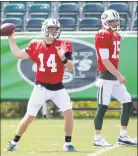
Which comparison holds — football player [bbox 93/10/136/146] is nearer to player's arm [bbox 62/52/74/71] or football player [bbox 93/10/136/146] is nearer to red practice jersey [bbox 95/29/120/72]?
red practice jersey [bbox 95/29/120/72]

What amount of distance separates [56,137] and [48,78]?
6.58 feet

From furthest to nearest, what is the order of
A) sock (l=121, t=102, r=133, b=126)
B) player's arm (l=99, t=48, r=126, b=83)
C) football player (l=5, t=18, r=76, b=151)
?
sock (l=121, t=102, r=133, b=126), player's arm (l=99, t=48, r=126, b=83), football player (l=5, t=18, r=76, b=151)

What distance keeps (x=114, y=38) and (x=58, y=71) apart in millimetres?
953

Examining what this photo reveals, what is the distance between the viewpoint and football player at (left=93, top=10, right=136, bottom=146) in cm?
849

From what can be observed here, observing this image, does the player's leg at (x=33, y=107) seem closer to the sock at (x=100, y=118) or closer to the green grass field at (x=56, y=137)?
the green grass field at (x=56, y=137)

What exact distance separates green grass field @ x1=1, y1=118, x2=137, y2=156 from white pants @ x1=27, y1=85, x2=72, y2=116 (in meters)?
0.48

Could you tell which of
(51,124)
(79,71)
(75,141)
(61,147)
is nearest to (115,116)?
(79,71)

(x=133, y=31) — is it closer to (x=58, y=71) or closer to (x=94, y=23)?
(x=94, y=23)

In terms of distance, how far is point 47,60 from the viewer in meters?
8.04

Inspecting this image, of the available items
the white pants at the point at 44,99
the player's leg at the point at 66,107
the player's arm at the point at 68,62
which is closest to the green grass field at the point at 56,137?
the player's leg at the point at 66,107

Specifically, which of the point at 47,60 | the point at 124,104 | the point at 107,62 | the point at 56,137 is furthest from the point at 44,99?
the point at 56,137

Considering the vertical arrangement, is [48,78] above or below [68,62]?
below

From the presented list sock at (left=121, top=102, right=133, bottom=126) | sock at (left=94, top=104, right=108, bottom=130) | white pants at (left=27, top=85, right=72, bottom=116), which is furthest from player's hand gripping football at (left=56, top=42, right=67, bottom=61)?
sock at (left=121, top=102, right=133, bottom=126)

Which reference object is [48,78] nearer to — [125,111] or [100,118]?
[100,118]
